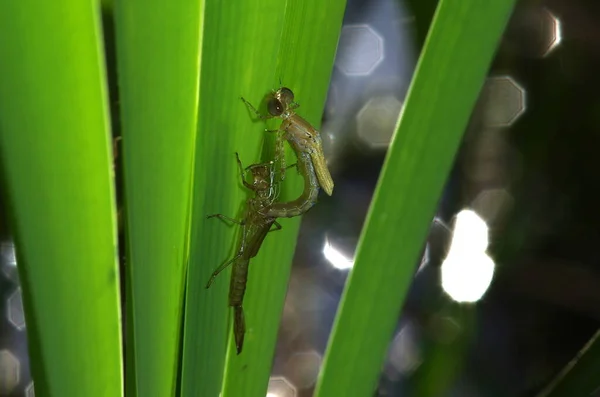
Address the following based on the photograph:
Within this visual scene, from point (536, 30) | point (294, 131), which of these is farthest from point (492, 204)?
point (294, 131)

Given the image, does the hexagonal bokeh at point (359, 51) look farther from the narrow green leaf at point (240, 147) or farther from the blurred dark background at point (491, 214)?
the narrow green leaf at point (240, 147)

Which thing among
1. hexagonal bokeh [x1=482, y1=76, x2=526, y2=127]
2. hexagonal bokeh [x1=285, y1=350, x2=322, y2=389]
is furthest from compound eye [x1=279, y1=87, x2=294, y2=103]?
hexagonal bokeh [x1=285, y1=350, x2=322, y2=389]

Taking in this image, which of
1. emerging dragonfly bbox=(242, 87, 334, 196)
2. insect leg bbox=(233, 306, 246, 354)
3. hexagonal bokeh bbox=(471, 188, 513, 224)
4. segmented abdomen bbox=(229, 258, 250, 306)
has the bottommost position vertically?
insect leg bbox=(233, 306, 246, 354)

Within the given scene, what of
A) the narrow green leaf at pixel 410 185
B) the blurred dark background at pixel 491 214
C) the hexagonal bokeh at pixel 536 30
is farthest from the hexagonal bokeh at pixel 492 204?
the narrow green leaf at pixel 410 185

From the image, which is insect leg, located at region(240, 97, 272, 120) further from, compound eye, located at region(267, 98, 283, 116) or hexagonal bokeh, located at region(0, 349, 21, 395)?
hexagonal bokeh, located at region(0, 349, 21, 395)

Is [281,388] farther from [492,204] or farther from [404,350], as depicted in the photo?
[492,204]
